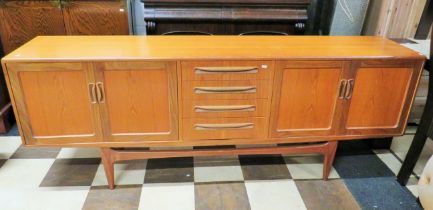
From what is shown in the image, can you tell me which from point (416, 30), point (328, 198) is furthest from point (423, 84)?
point (328, 198)

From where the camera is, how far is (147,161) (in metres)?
1.96

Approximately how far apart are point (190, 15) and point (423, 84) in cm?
175

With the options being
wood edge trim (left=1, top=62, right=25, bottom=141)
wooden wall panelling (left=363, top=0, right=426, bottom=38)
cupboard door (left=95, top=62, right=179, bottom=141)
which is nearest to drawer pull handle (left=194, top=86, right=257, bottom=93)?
cupboard door (left=95, top=62, right=179, bottom=141)

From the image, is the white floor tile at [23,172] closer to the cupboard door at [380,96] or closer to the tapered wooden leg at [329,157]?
the tapered wooden leg at [329,157]

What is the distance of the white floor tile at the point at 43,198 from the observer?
157cm

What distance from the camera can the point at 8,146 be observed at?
81.5 inches

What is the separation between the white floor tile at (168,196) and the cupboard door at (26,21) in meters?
1.57

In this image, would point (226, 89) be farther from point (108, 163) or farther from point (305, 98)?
point (108, 163)

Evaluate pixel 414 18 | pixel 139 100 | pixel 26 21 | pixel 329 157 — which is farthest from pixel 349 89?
pixel 26 21

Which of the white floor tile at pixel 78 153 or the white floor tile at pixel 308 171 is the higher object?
the white floor tile at pixel 308 171

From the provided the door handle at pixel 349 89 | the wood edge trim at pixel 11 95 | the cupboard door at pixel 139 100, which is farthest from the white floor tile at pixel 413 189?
the wood edge trim at pixel 11 95

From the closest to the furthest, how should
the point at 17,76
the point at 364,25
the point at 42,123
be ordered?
the point at 17,76 → the point at 42,123 → the point at 364,25

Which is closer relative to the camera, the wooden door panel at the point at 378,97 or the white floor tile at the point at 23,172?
the wooden door panel at the point at 378,97

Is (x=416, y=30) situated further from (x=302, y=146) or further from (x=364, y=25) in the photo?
(x=302, y=146)
